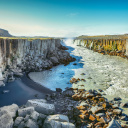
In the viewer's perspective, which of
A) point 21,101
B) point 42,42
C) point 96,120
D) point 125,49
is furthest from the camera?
point 125,49

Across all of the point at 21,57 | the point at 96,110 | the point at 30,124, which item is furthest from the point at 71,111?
the point at 21,57

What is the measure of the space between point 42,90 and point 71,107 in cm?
357

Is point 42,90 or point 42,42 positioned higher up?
point 42,42

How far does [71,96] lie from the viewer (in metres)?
9.81

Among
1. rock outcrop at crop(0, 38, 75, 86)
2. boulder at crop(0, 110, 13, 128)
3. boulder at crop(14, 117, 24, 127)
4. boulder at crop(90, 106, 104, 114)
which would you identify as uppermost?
rock outcrop at crop(0, 38, 75, 86)

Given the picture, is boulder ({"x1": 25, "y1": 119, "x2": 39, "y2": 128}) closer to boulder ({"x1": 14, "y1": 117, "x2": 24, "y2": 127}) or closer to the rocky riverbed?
the rocky riverbed

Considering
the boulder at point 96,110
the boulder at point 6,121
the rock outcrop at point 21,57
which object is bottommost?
the boulder at point 96,110

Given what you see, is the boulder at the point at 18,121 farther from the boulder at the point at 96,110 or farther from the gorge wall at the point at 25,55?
the gorge wall at the point at 25,55

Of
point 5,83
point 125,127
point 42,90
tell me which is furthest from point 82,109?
point 5,83

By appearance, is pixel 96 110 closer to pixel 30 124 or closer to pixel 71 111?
pixel 71 111

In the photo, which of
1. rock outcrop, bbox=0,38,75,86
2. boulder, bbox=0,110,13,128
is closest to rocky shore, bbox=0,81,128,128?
boulder, bbox=0,110,13,128

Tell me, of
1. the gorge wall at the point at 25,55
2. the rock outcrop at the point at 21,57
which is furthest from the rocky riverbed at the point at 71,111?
the gorge wall at the point at 25,55

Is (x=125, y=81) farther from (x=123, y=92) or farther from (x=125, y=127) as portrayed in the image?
(x=125, y=127)

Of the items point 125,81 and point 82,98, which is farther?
point 125,81
